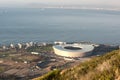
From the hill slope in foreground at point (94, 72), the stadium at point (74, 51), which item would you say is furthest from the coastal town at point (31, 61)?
the hill slope in foreground at point (94, 72)

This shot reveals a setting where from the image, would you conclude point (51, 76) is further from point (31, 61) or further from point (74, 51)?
point (74, 51)

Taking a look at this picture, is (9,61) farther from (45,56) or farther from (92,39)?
(92,39)

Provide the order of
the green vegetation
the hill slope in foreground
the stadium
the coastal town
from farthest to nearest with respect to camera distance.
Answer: the stadium < the coastal town < the green vegetation < the hill slope in foreground

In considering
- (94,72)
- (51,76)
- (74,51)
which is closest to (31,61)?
(74,51)

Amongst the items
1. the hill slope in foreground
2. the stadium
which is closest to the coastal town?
the stadium

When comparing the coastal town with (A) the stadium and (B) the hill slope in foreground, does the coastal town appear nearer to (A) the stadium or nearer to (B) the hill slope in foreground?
(A) the stadium

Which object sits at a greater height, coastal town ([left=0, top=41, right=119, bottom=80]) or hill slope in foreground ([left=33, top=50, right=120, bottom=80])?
hill slope in foreground ([left=33, top=50, right=120, bottom=80])
